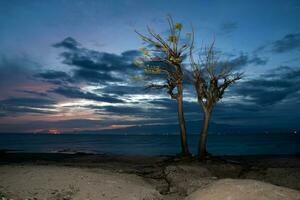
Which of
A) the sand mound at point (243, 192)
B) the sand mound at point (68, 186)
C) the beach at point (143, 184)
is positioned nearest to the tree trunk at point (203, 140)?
the beach at point (143, 184)

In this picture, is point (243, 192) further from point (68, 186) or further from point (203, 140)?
point (203, 140)

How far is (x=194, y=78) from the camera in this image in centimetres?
2109

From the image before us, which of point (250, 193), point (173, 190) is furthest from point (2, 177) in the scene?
point (250, 193)

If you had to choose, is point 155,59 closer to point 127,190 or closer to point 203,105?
point 203,105

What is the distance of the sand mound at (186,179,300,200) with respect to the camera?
26.0ft

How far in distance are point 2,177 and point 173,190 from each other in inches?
306

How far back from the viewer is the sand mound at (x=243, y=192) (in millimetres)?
7938

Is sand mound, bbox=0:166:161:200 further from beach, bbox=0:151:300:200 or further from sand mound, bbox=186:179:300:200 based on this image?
sand mound, bbox=186:179:300:200

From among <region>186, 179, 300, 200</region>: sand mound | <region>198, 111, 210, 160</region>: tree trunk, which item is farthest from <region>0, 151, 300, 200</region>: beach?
<region>198, 111, 210, 160</region>: tree trunk

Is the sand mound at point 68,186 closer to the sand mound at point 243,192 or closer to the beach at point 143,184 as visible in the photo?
the beach at point 143,184

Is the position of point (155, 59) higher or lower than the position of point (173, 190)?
higher

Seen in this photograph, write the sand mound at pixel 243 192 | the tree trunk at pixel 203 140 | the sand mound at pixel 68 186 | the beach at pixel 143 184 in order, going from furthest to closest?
1. the tree trunk at pixel 203 140
2. the sand mound at pixel 68 186
3. the beach at pixel 143 184
4. the sand mound at pixel 243 192

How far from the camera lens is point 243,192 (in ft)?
27.4

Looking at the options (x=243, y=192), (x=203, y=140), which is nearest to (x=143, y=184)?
(x=243, y=192)
